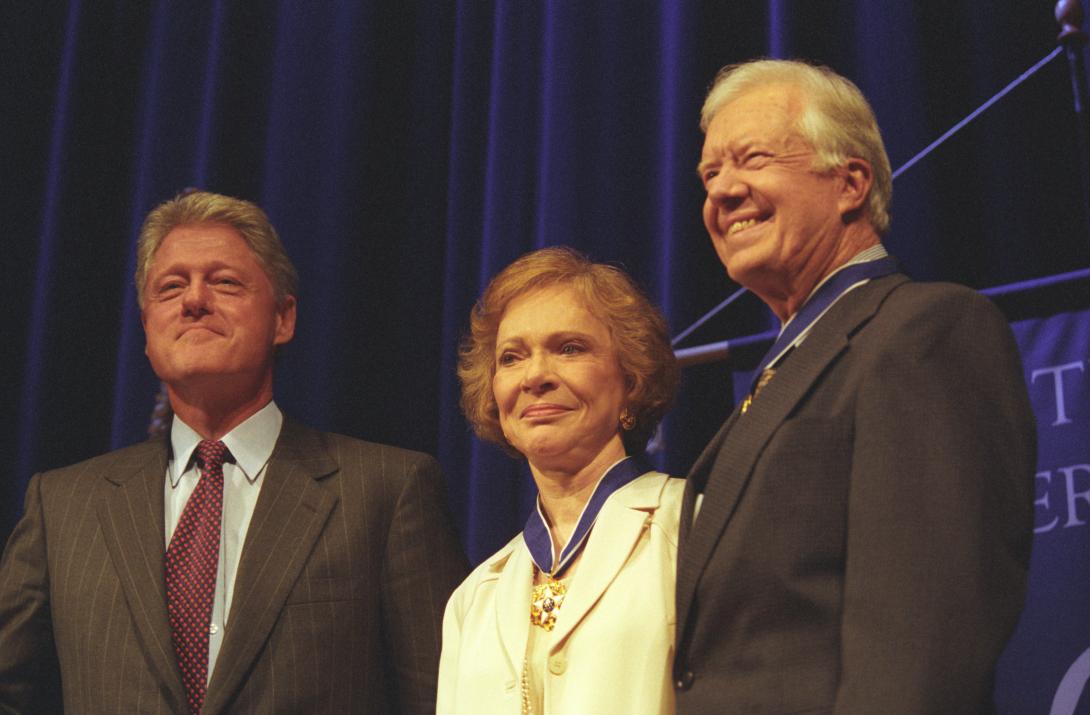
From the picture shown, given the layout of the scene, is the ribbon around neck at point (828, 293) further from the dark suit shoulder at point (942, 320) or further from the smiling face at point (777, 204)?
the dark suit shoulder at point (942, 320)

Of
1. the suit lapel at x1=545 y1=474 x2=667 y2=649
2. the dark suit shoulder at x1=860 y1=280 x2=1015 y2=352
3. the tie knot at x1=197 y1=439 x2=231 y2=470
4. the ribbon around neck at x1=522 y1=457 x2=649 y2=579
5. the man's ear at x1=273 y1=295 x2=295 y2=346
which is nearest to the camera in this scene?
the dark suit shoulder at x1=860 y1=280 x2=1015 y2=352

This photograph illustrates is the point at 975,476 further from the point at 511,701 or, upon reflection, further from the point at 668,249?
the point at 668,249

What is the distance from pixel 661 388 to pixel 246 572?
734mm

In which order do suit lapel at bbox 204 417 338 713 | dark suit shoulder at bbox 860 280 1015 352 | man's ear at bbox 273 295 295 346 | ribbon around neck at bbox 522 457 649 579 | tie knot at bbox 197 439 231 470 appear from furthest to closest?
man's ear at bbox 273 295 295 346 < tie knot at bbox 197 439 231 470 < suit lapel at bbox 204 417 338 713 < ribbon around neck at bbox 522 457 649 579 < dark suit shoulder at bbox 860 280 1015 352

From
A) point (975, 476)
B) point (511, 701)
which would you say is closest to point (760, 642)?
point (975, 476)

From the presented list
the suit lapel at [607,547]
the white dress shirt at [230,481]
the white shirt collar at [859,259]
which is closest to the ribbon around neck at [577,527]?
the suit lapel at [607,547]

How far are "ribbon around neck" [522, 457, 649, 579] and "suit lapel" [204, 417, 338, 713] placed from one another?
0.40 m

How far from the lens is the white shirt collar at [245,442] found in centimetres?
229

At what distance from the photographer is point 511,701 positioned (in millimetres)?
1794

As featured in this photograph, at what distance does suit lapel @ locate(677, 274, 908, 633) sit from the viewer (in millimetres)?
1490

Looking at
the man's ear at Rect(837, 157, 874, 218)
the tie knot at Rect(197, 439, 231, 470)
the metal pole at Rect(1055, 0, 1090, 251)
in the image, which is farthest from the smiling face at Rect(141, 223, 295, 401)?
the metal pole at Rect(1055, 0, 1090, 251)

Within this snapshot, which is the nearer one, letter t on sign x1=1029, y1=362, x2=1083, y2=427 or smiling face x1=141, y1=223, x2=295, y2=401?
letter t on sign x1=1029, y1=362, x2=1083, y2=427

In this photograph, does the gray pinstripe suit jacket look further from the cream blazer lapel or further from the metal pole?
the metal pole

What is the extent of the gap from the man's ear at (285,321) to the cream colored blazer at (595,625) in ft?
2.31
